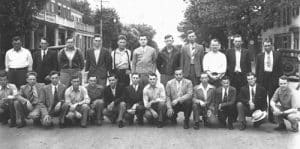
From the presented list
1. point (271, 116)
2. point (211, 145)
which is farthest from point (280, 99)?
point (211, 145)

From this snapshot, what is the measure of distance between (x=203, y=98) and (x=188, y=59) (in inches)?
43.3

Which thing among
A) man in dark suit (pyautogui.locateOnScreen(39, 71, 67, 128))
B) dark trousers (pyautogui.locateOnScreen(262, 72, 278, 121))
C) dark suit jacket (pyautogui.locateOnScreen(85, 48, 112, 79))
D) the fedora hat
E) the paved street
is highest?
dark suit jacket (pyautogui.locateOnScreen(85, 48, 112, 79))

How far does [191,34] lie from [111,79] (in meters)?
2.02

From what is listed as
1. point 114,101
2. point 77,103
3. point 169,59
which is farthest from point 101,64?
point 169,59

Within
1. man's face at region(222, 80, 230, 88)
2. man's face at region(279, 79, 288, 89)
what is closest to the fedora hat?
man's face at region(279, 79, 288, 89)

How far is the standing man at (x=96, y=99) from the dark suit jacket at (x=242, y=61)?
281cm

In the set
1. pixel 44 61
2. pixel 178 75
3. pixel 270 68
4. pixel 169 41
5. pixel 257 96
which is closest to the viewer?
pixel 257 96

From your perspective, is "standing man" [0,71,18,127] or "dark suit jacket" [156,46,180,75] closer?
"standing man" [0,71,18,127]

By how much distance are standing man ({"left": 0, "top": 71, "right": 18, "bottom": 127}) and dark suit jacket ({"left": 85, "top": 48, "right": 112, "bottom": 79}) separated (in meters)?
1.77

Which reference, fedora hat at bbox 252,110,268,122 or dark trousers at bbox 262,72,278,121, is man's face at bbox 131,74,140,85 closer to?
fedora hat at bbox 252,110,268,122

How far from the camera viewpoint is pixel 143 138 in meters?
6.99

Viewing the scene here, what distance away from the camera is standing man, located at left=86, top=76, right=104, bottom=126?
8227 mm

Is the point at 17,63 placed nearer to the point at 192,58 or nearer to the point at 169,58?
the point at 169,58

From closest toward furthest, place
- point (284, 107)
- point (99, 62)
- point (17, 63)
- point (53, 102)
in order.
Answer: point (284, 107) → point (53, 102) → point (99, 62) → point (17, 63)
